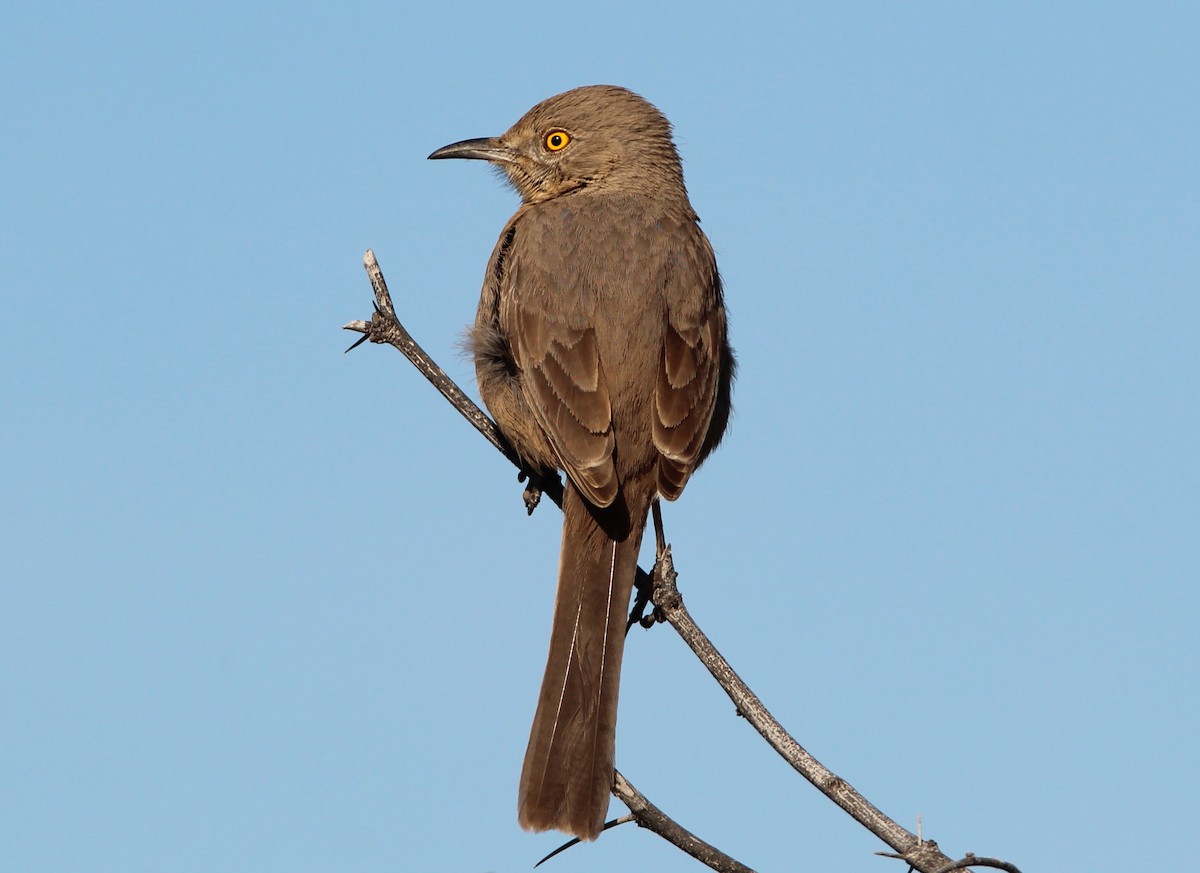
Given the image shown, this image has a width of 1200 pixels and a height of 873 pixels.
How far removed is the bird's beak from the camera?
718 centimetres

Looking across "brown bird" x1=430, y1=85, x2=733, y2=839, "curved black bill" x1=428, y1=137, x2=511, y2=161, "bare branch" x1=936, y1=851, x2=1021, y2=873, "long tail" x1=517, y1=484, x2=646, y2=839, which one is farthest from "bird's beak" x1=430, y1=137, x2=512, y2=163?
"bare branch" x1=936, y1=851, x2=1021, y2=873

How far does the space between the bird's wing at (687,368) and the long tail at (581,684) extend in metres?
0.27

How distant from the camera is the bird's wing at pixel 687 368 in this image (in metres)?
5.30

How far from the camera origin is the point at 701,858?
355 centimetres

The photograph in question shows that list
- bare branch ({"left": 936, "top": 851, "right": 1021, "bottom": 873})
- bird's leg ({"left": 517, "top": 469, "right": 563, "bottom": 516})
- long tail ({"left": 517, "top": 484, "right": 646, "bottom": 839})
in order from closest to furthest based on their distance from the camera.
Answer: bare branch ({"left": 936, "top": 851, "right": 1021, "bottom": 873}), long tail ({"left": 517, "top": 484, "right": 646, "bottom": 839}), bird's leg ({"left": 517, "top": 469, "right": 563, "bottom": 516})

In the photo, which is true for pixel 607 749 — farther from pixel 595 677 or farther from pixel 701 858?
pixel 701 858

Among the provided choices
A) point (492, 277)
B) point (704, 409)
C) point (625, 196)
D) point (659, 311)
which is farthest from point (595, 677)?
point (625, 196)

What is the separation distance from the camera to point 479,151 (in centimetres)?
722

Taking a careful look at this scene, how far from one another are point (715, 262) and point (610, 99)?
1.23m

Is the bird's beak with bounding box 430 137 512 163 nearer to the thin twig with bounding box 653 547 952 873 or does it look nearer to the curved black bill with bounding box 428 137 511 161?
the curved black bill with bounding box 428 137 511 161

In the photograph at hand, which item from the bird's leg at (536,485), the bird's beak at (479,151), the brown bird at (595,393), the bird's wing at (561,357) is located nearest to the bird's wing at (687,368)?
the brown bird at (595,393)

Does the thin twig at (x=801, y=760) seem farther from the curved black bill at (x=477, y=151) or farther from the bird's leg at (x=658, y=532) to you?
the curved black bill at (x=477, y=151)

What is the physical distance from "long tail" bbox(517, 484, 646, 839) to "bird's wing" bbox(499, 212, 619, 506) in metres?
0.19

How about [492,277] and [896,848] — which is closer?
[896,848]
